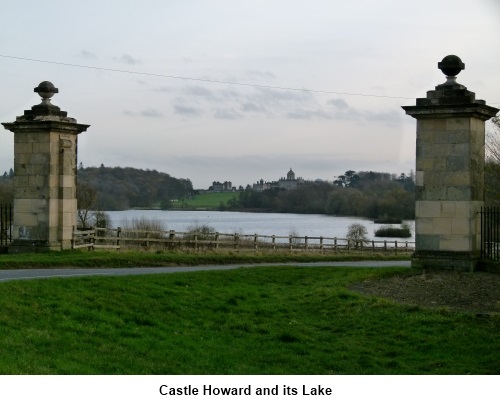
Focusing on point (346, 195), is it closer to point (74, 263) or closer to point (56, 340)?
point (74, 263)

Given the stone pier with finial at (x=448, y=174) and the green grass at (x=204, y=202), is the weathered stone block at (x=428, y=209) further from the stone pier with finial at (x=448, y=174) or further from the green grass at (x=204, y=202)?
the green grass at (x=204, y=202)

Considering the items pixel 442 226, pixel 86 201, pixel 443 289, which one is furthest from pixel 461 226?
pixel 86 201

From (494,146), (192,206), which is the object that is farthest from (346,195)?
(494,146)

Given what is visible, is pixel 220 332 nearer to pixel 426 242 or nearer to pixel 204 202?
pixel 426 242

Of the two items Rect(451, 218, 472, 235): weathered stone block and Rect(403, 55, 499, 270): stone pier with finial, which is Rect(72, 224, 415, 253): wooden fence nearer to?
Rect(403, 55, 499, 270): stone pier with finial

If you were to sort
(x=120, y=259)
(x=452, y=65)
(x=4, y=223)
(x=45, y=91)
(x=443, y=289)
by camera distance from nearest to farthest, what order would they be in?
(x=443, y=289) < (x=452, y=65) < (x=120, y=259) < (x=45, y=91) < (x=4, y=223)

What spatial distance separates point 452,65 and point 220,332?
9.83 metres

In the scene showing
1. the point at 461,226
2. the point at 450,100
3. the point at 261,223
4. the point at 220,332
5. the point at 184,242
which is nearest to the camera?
the point at 220,332

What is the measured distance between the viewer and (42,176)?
22.5 metres

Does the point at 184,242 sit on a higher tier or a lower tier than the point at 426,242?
lower

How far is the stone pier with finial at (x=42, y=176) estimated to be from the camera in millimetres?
22422

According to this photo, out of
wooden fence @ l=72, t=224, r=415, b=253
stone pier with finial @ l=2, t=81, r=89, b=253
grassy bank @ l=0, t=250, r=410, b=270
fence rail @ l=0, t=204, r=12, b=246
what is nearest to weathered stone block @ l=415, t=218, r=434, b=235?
grassy bank @ l=0, t=250, r=410, b=270

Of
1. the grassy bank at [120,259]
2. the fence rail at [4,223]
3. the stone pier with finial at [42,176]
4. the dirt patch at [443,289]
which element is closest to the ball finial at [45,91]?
the stone pier with finial at [42,176]

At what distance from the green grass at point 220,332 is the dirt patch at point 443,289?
0.90 m
